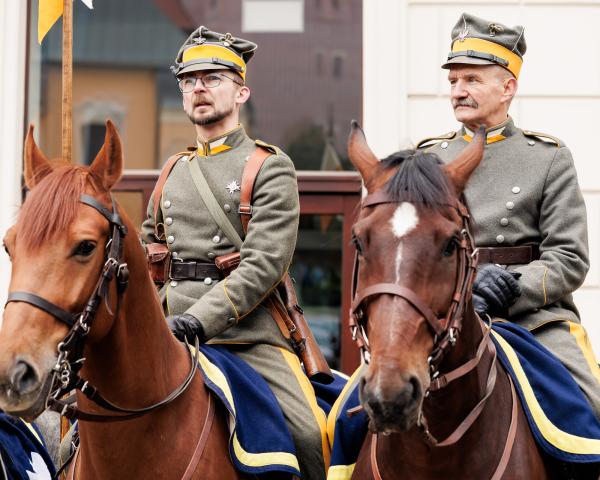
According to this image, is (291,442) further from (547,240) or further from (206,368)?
(547,240)

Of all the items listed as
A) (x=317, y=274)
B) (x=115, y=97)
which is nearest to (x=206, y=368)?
(x=317, y=274)

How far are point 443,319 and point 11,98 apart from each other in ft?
17.7

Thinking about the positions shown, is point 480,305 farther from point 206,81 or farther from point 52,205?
point 206,81

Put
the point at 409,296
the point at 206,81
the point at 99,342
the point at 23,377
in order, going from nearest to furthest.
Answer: the point at 409,296, the point at 23,377, the point at 99,342, the point at 206,81

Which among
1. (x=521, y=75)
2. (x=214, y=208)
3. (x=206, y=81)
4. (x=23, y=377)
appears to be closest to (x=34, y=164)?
A: (x=23, y=377)

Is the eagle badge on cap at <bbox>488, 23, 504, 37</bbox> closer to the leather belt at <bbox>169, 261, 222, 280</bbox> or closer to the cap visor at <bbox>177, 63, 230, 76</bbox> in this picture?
the cap visor at <bbox>177, 63, 230, 76</bbox>

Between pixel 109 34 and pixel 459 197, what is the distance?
205 inches

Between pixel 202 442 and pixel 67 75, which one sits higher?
pixel 67 75

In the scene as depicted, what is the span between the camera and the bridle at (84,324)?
134 inches

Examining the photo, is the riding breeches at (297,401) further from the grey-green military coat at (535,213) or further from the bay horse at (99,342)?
the grey-green military coat at (535,213)

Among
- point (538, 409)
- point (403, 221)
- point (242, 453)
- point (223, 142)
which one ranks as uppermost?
point (223, 142)

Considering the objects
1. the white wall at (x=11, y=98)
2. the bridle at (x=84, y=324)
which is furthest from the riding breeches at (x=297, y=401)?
the white wall at (x=11, y=98)

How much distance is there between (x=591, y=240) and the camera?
7430 mm

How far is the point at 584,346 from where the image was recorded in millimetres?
4406
